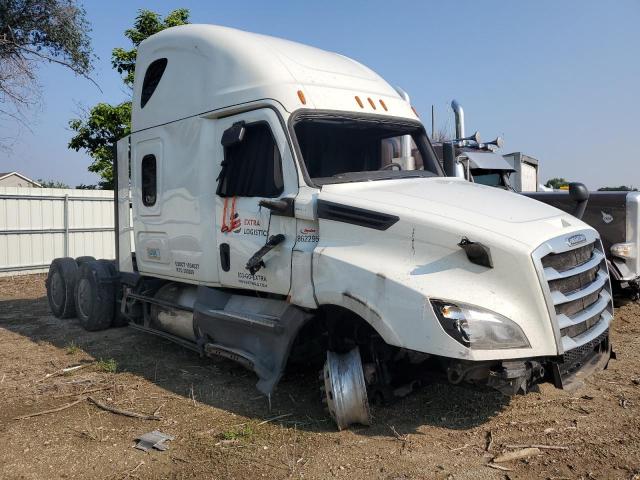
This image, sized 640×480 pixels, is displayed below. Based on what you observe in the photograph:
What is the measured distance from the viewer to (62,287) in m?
8.55

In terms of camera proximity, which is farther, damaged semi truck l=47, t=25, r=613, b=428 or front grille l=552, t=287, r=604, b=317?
front grille l=552, t=287, r=604, b=317

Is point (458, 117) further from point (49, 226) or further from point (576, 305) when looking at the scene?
point (49, 226)

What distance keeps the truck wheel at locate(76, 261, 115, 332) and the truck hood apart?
15.5 feet

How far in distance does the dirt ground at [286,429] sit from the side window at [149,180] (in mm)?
1842

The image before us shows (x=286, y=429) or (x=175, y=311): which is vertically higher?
(x=175, y=311)

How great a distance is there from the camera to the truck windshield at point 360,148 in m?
4.47

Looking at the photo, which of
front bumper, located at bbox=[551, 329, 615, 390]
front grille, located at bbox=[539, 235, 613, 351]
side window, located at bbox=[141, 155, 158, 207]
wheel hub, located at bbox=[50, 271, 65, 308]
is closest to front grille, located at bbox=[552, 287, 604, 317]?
front grille, located at bbox=[539, 235, 613, 351]

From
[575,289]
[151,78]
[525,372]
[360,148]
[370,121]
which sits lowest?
[525,372]

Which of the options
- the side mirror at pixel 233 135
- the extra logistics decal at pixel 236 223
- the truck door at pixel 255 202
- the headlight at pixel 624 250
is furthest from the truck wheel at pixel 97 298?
the headlight at pixel 624 250

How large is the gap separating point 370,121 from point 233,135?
125cm

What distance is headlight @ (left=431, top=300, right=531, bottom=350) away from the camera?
330 cm

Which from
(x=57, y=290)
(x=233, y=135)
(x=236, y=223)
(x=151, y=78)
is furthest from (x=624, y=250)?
(x=57, y=290)

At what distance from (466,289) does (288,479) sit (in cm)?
165

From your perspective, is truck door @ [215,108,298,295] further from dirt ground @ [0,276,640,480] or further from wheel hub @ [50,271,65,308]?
wheel hub @ [50,271,65,308]
